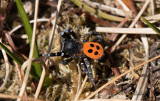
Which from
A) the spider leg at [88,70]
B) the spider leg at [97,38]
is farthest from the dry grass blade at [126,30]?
the spider leg at [88,70]

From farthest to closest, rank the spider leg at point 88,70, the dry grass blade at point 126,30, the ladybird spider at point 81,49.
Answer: the dry grass blade at point 126,30 < the ladybird spider at point 81,49 < the spider leg at point 88,70

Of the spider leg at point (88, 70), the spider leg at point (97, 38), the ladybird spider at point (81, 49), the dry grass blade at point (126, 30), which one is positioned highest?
the dry grass blade at point (126, 30)

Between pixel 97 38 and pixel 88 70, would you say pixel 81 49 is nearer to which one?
pixel 97 38

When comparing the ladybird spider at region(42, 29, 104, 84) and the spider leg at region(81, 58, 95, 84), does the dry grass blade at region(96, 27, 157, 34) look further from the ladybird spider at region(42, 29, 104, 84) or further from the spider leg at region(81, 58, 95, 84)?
the spider leg at region(81, 58, 95, 84)

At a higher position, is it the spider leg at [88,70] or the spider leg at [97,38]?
the spider leg at [97,38]

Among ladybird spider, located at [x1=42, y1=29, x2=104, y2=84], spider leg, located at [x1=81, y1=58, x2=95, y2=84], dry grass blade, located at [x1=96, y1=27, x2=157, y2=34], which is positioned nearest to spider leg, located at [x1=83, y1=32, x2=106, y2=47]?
ladybird spider, located at [x1=42, y1=29, x2=104, y2=84]

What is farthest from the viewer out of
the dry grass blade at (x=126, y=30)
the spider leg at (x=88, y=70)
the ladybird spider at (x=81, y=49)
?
the dry grass blade at (x=126, y=30)

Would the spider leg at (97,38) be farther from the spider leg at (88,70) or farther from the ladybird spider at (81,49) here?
the spider leg at (88,70)

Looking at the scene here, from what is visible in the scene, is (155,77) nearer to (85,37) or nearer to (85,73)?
(85,73)

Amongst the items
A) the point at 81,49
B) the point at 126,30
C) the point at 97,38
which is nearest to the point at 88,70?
the point at 81,49

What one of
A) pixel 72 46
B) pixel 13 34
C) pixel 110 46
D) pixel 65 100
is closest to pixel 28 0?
pixel 13 34
